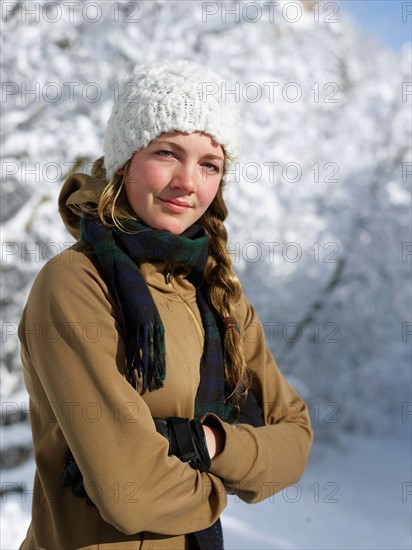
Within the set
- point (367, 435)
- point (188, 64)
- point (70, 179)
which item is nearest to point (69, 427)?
point (70, 179)

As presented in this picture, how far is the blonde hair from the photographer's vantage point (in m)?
1.61

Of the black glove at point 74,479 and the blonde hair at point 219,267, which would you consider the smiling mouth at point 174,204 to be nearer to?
the blonde hair at point 219,267

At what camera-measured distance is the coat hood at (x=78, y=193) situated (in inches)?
64.9

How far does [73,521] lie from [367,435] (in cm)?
730

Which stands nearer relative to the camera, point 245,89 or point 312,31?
point 245,89

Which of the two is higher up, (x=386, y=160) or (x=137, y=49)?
(x=137, y=49)

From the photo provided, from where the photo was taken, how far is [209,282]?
1.81 meters

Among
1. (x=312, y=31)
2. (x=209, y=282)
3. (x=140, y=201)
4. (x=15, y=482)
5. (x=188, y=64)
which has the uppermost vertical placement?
(x=312, y=31)

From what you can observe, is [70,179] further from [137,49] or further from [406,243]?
[406,243]

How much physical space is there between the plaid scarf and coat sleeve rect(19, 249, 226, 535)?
5 centimetres

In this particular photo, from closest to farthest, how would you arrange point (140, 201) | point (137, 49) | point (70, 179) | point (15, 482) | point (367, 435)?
1. point (140, 201)
2. point (70, 179)
3. point (15, 482)
4. point (137, 49)
5. point (367, 435)

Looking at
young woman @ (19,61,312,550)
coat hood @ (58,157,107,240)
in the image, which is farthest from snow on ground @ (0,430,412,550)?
coat hood @ (58,157,107,240)

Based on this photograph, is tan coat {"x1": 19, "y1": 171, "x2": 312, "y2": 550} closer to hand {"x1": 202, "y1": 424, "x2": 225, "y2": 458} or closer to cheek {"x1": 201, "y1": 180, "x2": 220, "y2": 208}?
hand {"x1": 202, "y1": 424, "x2": 225, "y2": 458}

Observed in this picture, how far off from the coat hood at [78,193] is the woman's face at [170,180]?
0.08m
